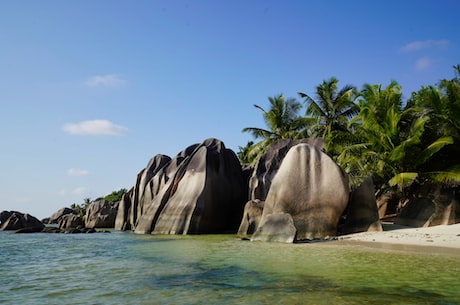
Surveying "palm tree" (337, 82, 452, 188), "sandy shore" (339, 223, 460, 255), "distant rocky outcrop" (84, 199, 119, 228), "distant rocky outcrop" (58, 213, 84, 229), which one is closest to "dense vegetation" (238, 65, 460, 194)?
"palm tree" (337, 82, 452, 188)

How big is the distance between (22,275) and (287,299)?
18.7 ft

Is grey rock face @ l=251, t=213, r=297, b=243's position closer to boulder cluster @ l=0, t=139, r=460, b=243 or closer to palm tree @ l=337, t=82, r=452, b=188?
boulder cluster @ l=0, t=139, r=460, b=243

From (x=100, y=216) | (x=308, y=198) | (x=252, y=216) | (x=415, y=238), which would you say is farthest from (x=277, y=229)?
(x=100, y=216)

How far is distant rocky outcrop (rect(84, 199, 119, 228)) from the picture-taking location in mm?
35094

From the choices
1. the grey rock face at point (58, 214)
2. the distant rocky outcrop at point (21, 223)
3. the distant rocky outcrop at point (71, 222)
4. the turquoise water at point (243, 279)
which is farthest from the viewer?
the grey rock face at point (58, 214)

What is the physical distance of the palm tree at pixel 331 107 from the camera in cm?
2717

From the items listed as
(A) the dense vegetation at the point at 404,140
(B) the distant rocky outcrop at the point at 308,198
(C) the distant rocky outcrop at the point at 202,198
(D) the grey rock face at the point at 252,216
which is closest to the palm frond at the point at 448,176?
(A) the dense vegetation at the point at 404,140

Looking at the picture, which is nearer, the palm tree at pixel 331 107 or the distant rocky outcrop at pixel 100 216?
the palm tree at pixel 331 107

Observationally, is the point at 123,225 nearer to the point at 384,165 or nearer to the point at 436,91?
the point at 384,165

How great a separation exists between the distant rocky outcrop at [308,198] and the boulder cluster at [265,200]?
4 cm

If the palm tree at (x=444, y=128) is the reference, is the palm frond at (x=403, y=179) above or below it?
below

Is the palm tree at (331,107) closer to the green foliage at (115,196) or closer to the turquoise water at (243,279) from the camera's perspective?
the turquoise water at (243,279)

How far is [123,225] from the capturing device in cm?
3009

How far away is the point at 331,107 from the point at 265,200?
1192cm
